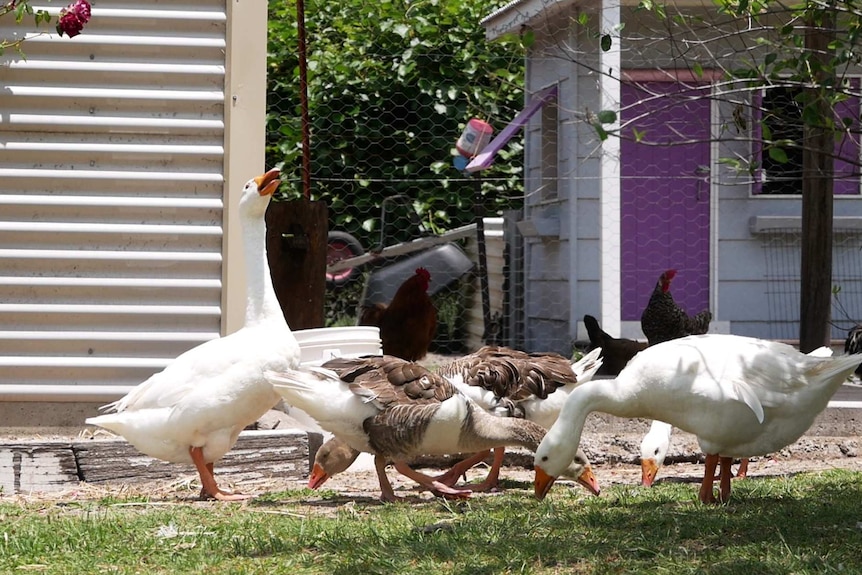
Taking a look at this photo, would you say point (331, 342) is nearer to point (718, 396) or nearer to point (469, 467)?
point (469, 467)

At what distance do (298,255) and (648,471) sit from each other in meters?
3.26

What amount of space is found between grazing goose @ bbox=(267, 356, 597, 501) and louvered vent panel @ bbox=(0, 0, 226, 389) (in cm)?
211

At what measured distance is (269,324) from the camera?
598 cm

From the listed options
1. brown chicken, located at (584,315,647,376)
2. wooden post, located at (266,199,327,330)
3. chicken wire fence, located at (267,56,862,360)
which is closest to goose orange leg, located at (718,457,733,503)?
wooden post, located at (266,199,327,330)

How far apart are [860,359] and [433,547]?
2.18 meters

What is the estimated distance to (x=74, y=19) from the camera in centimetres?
689

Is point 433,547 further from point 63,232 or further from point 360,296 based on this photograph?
point 360,296

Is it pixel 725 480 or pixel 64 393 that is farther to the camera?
pixel 64 393

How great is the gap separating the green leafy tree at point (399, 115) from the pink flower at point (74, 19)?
8620 millimetres

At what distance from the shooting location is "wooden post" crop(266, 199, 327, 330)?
824 centimetres

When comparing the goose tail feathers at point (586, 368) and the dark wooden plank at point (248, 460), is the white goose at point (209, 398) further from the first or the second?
the goose tail feathers at point (586, 368)

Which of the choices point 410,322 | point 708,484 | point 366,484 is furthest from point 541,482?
point 410,322

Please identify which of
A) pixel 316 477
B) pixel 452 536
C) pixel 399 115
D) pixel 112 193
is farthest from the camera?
pixel 399 115

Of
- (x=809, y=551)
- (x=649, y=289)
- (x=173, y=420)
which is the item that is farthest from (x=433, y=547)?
(x=649, y=289)
